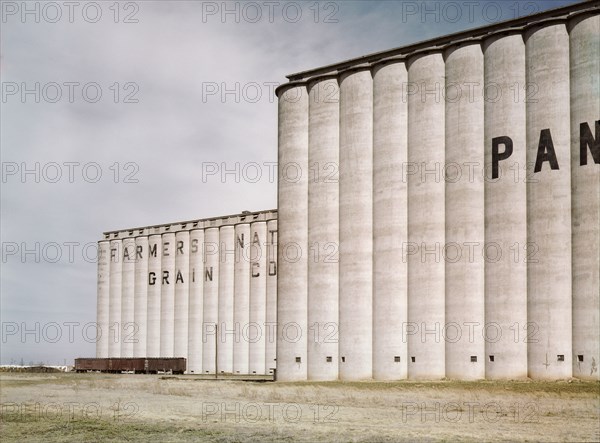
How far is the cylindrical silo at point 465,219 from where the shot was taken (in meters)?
44.4

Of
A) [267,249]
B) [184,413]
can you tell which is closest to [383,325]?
[184,413]

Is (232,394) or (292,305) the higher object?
(292,305)

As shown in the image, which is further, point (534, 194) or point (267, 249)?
point (267, 249)

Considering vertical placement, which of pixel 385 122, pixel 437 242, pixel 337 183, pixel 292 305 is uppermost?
pixel 385 122

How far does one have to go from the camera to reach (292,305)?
5328 cm

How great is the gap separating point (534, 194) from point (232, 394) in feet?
65.0

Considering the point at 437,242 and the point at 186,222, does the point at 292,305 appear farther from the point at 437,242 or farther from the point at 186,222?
the point at 186,222

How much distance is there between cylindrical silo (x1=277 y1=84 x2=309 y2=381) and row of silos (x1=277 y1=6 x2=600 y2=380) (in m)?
0.11

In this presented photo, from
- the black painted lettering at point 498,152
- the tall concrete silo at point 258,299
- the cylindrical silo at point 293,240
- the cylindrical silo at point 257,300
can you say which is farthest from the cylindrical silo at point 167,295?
the black painted lettering at point 498,152

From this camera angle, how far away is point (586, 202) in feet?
131

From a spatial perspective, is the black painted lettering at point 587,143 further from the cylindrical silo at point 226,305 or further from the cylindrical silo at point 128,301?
the cylindrical silo at point 128,301

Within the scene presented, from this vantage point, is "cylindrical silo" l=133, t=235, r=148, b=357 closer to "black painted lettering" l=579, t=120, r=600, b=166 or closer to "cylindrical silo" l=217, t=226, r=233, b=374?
"cylindrical silo" l=217, t=226, r=233, b=374

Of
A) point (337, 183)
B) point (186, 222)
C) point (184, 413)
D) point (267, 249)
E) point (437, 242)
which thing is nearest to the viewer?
point (184, 413)

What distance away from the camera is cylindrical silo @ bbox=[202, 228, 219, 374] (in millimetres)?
81000
